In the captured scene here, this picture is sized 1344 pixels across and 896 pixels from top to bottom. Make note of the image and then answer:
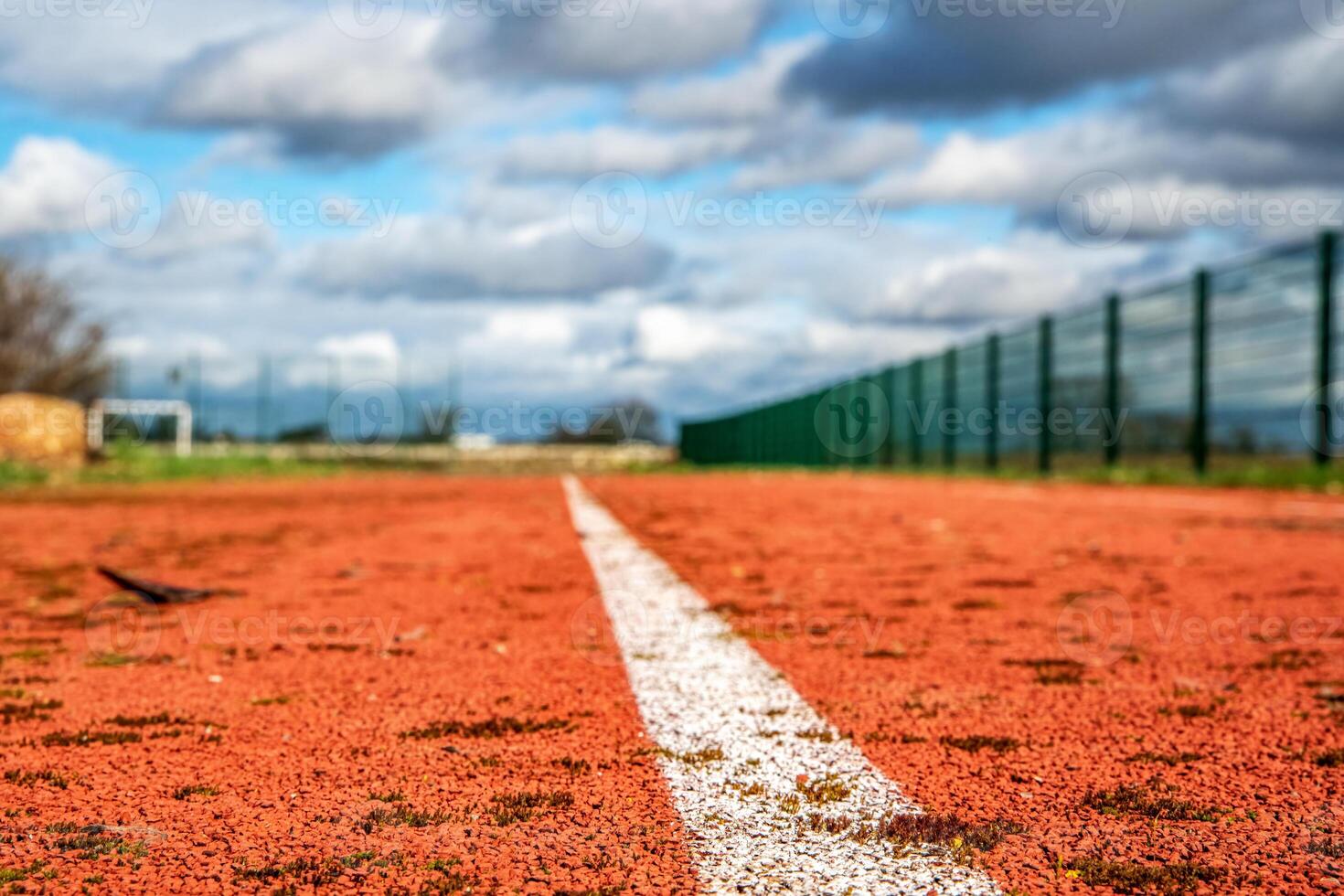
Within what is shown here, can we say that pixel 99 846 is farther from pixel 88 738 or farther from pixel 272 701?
pixel 272 701

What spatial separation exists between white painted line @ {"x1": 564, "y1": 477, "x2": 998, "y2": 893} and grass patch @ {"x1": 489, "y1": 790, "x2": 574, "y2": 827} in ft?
0.56

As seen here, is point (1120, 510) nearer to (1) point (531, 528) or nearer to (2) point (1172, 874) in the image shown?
(1) point (531, 528)

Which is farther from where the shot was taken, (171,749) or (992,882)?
(171,749)

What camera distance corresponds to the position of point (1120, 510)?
300 inches

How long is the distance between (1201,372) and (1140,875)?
12635 mm

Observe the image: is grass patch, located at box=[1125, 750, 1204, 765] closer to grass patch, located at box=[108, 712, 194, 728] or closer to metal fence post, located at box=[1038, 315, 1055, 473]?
grass patch, located at box=[108, 712, 194, 728]

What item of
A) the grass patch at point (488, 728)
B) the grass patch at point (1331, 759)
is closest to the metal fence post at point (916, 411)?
the grass patch at point (1331, 759)

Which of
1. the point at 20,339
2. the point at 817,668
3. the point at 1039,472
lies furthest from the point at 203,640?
the point at 20,339

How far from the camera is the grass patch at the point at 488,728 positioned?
1958mm

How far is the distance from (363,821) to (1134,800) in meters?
1.09

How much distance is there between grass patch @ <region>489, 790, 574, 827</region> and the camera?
1.49 metres

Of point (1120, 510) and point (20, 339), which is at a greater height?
point (20, 339)

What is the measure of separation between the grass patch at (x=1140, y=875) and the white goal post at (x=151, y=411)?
25.9 m

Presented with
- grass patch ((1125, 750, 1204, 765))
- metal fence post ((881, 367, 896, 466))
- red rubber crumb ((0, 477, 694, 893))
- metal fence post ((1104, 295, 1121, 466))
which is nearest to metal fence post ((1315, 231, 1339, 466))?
metal fence post ((1104, 295, 1121, 466))
